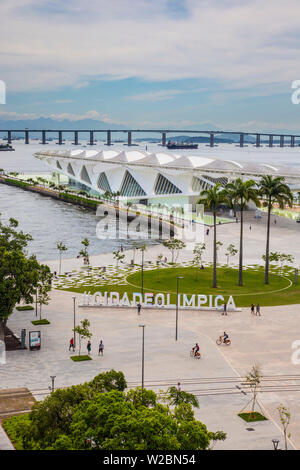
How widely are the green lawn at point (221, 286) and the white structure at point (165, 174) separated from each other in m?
39.1

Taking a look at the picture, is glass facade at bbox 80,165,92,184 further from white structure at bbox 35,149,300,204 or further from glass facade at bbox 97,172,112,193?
glass facade at bbox 97,172,112,193

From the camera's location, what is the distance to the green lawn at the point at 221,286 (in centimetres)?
5294

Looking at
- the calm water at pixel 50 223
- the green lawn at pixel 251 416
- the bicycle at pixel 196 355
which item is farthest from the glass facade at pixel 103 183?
the green lawn at pixel 251 416

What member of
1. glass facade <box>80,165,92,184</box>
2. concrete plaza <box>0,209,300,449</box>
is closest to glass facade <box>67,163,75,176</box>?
glass facade <box>80,165,92,184</box>

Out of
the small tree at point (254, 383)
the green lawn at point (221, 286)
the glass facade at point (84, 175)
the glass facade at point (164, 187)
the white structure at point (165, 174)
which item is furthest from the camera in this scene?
the glass facade at point (84, 175)

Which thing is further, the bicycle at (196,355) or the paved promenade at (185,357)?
the bicycle at (196,355)

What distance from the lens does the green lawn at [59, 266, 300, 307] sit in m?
52.9

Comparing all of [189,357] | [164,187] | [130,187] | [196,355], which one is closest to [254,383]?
[196,355]

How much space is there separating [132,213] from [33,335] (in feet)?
217

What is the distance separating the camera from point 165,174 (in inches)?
4488

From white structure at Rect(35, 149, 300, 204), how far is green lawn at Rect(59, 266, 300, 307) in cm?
3909

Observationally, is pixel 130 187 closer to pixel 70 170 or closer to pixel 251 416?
pixel 70 170

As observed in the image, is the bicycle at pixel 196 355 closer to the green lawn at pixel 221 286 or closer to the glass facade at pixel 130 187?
the green lawn at pixel 221 286

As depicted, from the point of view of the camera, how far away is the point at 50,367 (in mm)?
35844
